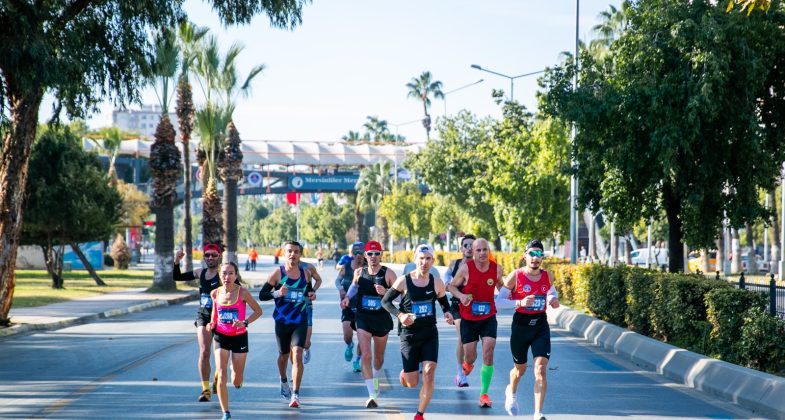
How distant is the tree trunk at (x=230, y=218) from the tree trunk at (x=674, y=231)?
89.0 feet

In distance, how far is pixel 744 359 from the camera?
43.5 feet

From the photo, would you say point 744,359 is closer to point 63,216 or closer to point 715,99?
point 715,99

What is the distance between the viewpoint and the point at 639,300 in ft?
61.5

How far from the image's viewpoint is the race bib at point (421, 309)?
32.9 feet

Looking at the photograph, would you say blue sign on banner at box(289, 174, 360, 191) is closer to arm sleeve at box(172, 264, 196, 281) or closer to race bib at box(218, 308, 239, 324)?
arm sleeve at box(172, 264, 196, 281)

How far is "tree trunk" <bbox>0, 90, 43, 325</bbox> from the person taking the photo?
21.0 metres

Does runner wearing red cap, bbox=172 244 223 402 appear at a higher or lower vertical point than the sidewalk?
higher

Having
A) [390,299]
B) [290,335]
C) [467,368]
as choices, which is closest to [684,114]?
[467,368]

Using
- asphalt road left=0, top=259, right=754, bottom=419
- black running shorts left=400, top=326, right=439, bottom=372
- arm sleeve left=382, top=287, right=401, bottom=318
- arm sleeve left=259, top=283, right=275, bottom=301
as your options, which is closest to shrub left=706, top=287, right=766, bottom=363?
asphalt road left=0, top=259, right=754, bottom=419

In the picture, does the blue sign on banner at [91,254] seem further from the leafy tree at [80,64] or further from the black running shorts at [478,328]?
the black running shorts at [478,328]

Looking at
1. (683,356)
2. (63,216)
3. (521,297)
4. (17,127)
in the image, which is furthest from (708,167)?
(63,216)

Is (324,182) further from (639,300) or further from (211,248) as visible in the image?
(211,248)

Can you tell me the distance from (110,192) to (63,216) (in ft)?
10.1

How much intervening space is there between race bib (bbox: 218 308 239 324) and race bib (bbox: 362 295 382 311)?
164 cm
